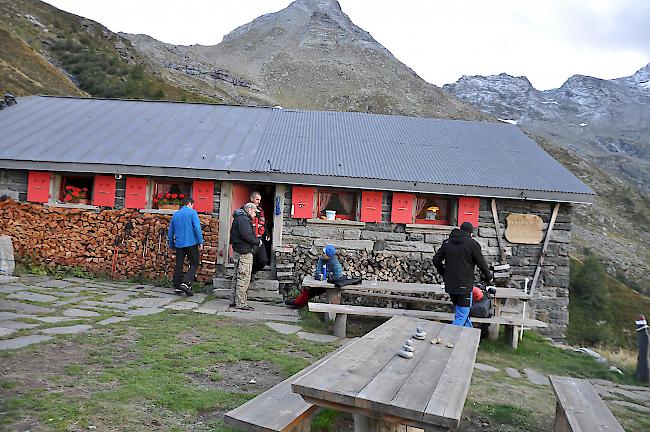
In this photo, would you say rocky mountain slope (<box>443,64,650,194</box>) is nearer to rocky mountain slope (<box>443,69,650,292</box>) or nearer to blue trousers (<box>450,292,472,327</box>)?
rocky mountain slope (<box>443,69,650,292</box>)

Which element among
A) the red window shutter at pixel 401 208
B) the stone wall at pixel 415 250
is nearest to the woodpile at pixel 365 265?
the stone wall at pixel 415 250

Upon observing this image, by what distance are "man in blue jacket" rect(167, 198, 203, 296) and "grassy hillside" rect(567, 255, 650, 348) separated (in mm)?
16513

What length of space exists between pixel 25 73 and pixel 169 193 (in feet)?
56.2

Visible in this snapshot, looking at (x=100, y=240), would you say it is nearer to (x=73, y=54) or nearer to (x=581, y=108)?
(x=73, y=54)

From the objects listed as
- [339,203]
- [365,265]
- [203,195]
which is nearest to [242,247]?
[203,195]

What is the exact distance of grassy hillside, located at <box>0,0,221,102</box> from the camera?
2395 cm

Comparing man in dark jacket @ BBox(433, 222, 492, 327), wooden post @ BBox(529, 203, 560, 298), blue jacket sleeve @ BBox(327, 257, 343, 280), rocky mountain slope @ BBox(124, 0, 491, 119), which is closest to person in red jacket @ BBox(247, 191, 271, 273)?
blue jacket sleeve @ BBox(327, 257, 343, 280)

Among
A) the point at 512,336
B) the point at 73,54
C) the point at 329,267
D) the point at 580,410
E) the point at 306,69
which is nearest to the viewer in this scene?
the point at 580,410

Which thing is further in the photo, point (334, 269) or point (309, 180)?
point (309, 180)

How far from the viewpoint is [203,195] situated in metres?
9.45

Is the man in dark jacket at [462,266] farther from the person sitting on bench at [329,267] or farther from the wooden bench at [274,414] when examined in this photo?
the wooden bench at [274,414]

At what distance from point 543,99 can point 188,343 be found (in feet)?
606

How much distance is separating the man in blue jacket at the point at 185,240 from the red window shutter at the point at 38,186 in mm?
3024

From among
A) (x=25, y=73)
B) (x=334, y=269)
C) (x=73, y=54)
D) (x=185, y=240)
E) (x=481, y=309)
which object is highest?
(x=73, y=54)
